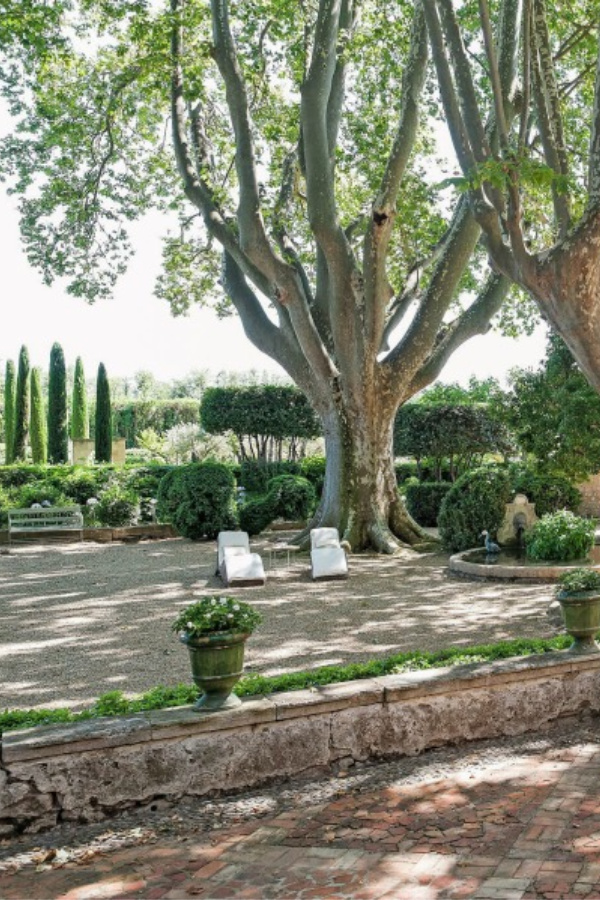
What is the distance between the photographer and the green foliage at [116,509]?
1797cm

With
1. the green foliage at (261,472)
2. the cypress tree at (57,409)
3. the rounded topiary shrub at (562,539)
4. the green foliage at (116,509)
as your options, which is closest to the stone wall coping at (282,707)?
the rounded topiary shrub at (562,539)

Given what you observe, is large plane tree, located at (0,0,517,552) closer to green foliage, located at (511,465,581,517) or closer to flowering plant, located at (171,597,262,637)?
green foliage, located at (511,465,581,517)

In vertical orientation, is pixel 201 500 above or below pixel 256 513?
above

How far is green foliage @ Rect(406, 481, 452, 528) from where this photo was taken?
62.8 feet

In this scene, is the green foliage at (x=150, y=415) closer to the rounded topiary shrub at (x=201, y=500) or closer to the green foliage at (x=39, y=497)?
the green foliage at (x=39, y=497)

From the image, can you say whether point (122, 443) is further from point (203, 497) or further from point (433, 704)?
point (433, 704)

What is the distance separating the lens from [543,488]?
13555 mm

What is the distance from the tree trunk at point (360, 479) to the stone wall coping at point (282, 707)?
8506 millimetres

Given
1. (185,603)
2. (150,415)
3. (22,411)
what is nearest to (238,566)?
(185,603)

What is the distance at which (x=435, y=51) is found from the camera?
347 inches

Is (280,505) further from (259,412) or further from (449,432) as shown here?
(259,412)

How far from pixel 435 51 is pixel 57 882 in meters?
8.33

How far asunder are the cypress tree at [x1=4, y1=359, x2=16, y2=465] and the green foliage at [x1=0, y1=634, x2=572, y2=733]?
3168cm

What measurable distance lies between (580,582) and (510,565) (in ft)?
20.0
